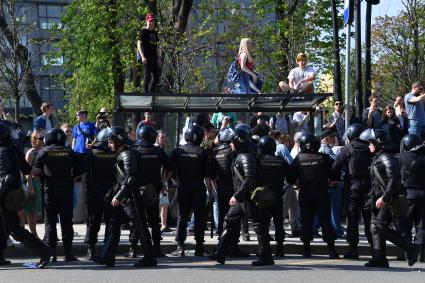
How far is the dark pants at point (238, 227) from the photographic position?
1419 cm

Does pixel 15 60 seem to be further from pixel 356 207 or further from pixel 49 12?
pixel 49 12

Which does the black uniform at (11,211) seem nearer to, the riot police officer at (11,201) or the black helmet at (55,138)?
the riot police officer at (11,201)

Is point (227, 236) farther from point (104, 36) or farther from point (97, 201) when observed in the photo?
point (104, 36)

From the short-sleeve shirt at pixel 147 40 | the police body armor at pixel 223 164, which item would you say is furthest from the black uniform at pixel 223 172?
the short-sleeve shirt at pixel 147 40

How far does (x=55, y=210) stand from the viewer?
14.5m

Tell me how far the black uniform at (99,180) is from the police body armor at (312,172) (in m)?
2.92

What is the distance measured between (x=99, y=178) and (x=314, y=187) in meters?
3.29

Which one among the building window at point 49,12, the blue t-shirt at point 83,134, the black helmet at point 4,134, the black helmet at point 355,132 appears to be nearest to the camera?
the black helmet at point 4,134

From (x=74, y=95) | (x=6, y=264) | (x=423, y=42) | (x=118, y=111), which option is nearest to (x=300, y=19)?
(x=423, y=42)

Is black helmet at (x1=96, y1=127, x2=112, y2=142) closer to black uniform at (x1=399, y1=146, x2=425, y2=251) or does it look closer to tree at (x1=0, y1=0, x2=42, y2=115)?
black uniform at (x1=399, y1=146, x2=425, y2=251)

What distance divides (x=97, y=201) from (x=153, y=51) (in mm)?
6749

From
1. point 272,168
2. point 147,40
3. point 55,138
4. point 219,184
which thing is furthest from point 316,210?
point 147,40

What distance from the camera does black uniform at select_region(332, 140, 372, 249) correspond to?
15180 millimetres

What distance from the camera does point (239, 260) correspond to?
15.2 meters
